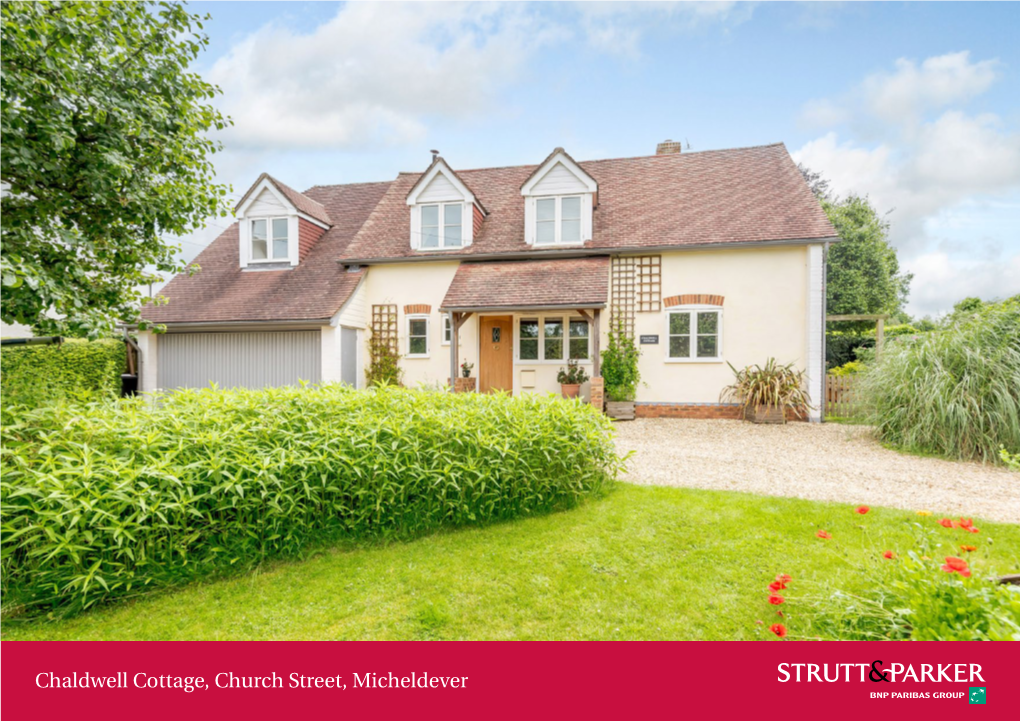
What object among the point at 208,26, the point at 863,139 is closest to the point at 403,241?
the point at 208,26

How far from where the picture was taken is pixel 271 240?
15.8 metres

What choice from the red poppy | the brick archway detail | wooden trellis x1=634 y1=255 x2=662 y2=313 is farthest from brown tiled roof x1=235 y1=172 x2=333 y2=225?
the red poppy

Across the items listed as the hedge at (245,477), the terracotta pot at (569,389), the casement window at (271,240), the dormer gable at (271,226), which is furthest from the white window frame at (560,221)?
the hedge at (245,477)

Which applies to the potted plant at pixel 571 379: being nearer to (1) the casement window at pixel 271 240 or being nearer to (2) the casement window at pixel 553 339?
(2) the casement window at pixel 553 339

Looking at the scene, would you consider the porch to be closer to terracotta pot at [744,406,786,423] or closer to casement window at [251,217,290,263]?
terracotta pot at [744,406,786,423]

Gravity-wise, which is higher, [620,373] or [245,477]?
[620,373]

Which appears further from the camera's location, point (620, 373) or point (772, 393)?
point (620, 373)

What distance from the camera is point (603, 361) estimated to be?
13016 mm

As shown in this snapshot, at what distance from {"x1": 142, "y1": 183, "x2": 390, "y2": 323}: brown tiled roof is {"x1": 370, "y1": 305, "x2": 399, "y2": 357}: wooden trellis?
1.10m

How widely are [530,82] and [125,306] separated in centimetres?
617

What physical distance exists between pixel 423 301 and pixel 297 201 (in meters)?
5.56

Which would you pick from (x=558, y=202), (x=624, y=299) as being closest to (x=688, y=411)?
(x=624, y=299)

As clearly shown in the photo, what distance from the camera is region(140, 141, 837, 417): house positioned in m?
12.6

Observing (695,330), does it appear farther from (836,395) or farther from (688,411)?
(836,395)
